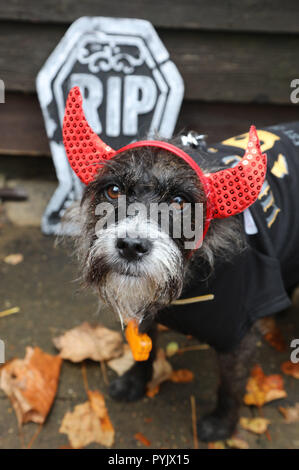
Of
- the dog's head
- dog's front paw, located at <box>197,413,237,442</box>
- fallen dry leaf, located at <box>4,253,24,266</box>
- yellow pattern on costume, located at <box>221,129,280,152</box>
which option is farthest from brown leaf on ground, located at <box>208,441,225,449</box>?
fallen dry leaf, located at <box>4,253,24,266</box>

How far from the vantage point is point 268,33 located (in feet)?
10.3

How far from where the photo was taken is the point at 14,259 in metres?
3.22

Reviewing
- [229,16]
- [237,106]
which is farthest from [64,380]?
[229,16]

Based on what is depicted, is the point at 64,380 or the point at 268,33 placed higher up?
the point at 268,33

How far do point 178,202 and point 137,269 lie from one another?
1.04 ft

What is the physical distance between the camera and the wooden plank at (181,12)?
306cm

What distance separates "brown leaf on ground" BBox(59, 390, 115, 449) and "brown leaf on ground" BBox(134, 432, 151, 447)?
0.42 ft

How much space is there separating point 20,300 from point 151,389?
1.10 meters

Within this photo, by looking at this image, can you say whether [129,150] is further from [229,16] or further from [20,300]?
[229,16]

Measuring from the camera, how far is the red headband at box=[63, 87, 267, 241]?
4.81ft

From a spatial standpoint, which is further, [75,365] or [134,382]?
[75,365]

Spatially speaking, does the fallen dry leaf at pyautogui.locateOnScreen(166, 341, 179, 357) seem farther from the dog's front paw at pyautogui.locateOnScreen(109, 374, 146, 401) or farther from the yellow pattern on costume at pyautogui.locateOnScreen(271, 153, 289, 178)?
the yellow pattern on costume at pyautogui.locateOnScreen(271, 153, 289, 178)

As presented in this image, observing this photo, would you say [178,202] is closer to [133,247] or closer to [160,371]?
[133,247]

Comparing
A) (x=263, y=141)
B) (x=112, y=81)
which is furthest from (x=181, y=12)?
(x=263, y=141)
